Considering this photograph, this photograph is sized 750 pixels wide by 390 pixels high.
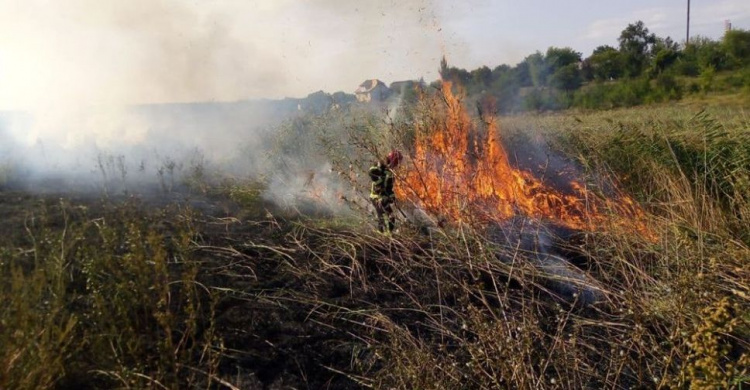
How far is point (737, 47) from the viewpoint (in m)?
33.9

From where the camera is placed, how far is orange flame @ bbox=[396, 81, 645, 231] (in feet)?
20.8

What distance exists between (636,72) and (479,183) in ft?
117

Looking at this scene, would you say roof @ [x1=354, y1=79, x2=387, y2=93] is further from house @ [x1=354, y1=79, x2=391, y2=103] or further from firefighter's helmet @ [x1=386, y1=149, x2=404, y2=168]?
firefighter's helmet @ [x1=386, y1=149, x2=404, y2=168]

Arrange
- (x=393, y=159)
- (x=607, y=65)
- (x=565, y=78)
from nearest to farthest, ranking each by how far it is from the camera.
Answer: (x=393, y=159) < (x=565, y=78) < (x=607, y=65)

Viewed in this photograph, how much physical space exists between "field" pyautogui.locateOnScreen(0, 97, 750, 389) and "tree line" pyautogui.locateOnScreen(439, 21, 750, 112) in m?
17.8

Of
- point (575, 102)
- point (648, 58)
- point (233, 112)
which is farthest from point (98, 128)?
point (648, 58)

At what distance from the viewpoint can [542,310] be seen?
14.4ft

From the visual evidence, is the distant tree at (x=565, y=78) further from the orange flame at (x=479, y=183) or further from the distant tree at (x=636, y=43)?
the orange flame at (x=479, y=183)

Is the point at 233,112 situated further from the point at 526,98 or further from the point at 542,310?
the point at 542,310

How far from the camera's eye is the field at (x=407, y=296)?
296 centimetres

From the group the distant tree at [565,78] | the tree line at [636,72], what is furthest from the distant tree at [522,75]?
the distant tree at [565,78]

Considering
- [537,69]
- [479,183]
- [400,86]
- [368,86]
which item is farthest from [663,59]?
[479,183]

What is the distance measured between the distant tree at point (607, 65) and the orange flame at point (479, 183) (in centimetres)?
3390

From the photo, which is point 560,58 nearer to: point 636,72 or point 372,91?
point 636,72
